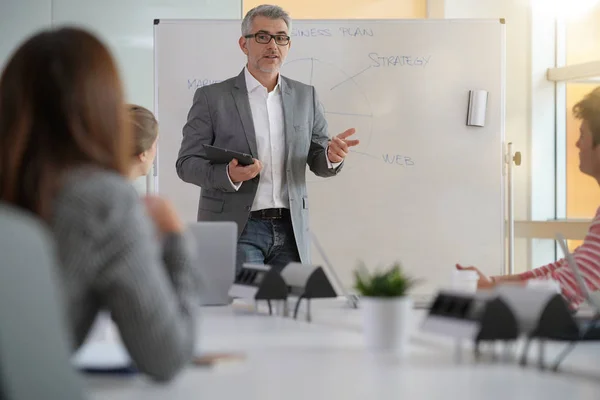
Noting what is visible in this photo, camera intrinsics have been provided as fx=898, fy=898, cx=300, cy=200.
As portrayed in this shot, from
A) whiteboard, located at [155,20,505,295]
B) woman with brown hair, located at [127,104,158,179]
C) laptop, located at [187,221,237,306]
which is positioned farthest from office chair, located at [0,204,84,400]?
whiteboard, located at [155,20,505,295]

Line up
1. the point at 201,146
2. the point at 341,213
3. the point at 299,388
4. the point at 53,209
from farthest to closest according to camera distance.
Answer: the point at 341,213 < the point at 201,146 < the point at 299,388 < the point at 53,209

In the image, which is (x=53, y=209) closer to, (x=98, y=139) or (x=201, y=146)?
(x=98, y=139)

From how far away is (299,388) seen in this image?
1370 mm

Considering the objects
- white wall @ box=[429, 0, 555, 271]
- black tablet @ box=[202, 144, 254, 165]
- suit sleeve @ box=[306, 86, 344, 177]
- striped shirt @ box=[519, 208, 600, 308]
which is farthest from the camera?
white wall @ box=[429, 0, 555, 271]

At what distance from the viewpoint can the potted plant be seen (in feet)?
5.71

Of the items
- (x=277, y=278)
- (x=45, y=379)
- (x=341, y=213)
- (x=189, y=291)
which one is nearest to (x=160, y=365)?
(x=189, y=291)

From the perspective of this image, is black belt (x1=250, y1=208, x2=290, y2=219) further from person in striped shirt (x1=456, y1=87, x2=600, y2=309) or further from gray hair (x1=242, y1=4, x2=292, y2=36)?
person in striped shirt (x1=456, y1=87, x2=600, y2=309)

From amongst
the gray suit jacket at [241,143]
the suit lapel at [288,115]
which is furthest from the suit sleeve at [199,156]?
the suit lapel at [288,115]

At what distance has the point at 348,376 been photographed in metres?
1.47

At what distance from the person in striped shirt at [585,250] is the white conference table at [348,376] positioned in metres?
0.53

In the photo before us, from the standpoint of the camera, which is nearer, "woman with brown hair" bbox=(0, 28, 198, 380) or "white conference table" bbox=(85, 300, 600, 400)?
"woman with brown hair" bbox=(0, 28, 198, 380)

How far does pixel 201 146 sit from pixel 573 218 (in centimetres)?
293

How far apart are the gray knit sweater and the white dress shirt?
6.82 ft

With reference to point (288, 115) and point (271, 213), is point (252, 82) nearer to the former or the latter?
point (288, 115)
